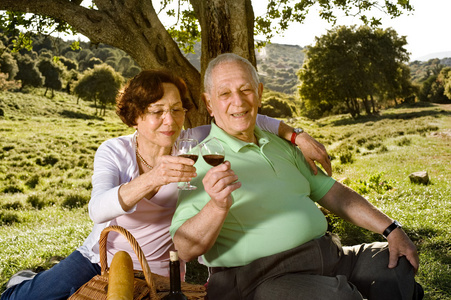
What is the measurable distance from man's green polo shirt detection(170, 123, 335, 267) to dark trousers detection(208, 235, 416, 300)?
0.08 metres

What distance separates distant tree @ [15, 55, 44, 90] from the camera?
32.8m

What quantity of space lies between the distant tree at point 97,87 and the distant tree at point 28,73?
18.8 feet

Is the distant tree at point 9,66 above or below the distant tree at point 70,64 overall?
below

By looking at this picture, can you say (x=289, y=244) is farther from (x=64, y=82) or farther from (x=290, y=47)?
(x=290, y=47)

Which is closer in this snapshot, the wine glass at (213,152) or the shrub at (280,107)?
the wine glass at (213,152)

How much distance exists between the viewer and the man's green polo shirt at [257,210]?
2.31m

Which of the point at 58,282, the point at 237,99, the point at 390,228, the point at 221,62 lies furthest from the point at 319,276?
the point at 58,282

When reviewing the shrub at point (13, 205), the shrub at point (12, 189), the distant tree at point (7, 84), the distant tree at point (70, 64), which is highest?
the distant tree at point (70, 64)

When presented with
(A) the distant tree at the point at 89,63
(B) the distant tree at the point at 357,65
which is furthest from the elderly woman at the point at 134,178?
(A) the distant tree at the point at 89,63

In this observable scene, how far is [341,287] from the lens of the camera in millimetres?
2045

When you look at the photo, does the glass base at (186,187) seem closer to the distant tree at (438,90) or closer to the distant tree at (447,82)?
the distant tree at (447,82)

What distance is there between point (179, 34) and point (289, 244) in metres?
7.29

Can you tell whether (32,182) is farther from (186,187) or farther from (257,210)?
(257,210)

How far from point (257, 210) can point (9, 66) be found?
33.2m
